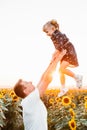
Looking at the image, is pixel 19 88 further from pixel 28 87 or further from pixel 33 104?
pixel 33 104

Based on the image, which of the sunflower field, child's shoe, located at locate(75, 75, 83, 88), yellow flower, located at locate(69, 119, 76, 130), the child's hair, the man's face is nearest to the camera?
the man's face

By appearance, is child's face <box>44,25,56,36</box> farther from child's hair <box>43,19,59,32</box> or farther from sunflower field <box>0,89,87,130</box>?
sunflower field <box>0,89,87,130</box>

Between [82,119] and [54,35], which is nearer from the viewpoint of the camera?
[54,35]

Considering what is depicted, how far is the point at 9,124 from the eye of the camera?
437 inches

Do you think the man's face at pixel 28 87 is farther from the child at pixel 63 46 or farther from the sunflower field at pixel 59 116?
the sunflower field at pixel 59 116

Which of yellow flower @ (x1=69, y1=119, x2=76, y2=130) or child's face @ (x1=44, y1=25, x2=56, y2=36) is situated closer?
child's face @ (x1=44, y1=25, x2=56, y2=36)

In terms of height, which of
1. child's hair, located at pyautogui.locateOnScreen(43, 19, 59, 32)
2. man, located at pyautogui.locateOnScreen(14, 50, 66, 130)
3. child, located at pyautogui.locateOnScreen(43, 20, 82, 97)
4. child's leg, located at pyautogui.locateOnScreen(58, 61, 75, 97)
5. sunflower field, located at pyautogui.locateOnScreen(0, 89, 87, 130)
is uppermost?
child's hair, located at pyautogui.locateOnScreen(43, 19, 59, 32)

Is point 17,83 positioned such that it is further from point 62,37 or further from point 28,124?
point 62,37

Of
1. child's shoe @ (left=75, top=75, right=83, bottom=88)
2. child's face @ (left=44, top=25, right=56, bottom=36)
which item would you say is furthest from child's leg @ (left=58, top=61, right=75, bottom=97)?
child's face @ (left=44, top=25, right=56, bottom=36)

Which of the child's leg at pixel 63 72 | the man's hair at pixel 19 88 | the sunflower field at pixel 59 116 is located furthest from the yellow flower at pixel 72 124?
the man's hair at pixel 19 88

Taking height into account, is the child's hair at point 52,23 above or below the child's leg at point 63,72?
above

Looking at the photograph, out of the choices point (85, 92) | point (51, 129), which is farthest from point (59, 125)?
point (85, 92)

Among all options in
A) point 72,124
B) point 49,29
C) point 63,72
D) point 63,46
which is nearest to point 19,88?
point 49,29

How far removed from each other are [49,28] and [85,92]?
15358 mm
